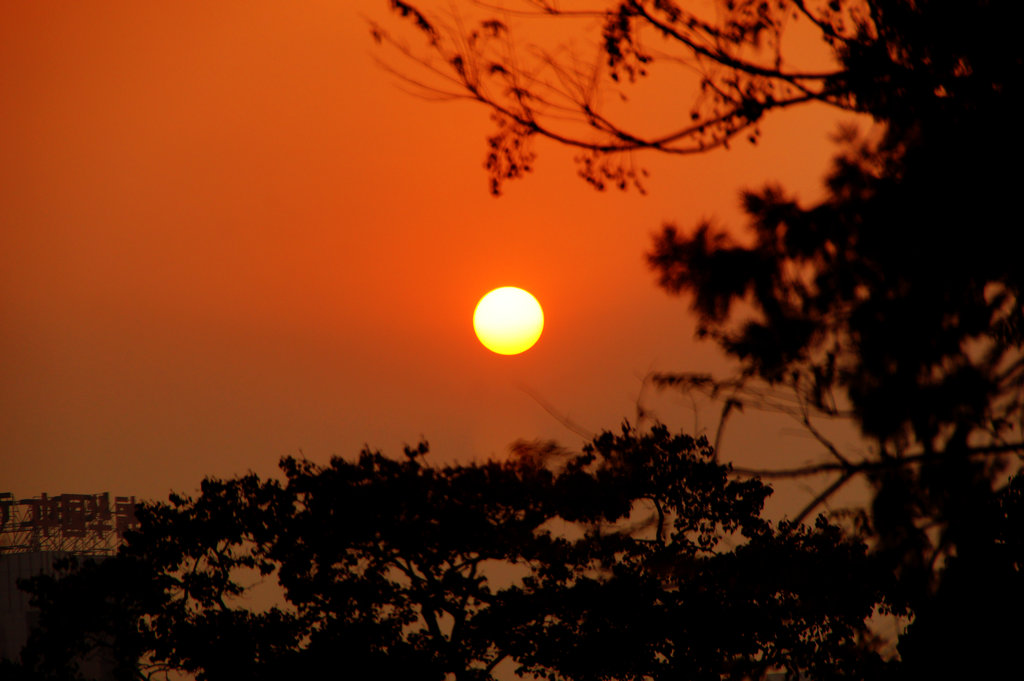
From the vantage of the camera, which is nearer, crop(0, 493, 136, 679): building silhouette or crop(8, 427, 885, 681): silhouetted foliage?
crop(8, 427, 885, 681): silhouetted foliage

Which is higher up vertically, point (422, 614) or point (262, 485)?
point (262, 485)

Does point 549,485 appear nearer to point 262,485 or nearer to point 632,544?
point 632,544

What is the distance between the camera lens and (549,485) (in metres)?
10.3

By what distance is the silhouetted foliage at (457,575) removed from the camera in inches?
408

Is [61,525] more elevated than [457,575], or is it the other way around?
[61,525]

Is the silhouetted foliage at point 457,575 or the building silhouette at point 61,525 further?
the building silhouette at point 61,525

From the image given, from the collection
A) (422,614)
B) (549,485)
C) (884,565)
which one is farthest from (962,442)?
(422,614)

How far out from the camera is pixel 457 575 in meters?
13.5

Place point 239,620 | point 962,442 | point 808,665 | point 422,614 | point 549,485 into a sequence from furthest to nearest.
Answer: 1. point 239,620
2. point 422,614
3. point 549,485
4. point 808,665
5. point 962,442

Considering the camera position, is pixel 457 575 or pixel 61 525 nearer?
pixel 457 575

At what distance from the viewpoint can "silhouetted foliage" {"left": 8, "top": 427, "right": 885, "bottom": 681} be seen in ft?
34.0

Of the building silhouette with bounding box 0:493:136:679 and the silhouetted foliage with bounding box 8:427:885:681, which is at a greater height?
the building silhouette with bounding box 0:493:136:679

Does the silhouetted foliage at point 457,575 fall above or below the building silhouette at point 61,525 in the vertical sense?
below

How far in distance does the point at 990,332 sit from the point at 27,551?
118ft
